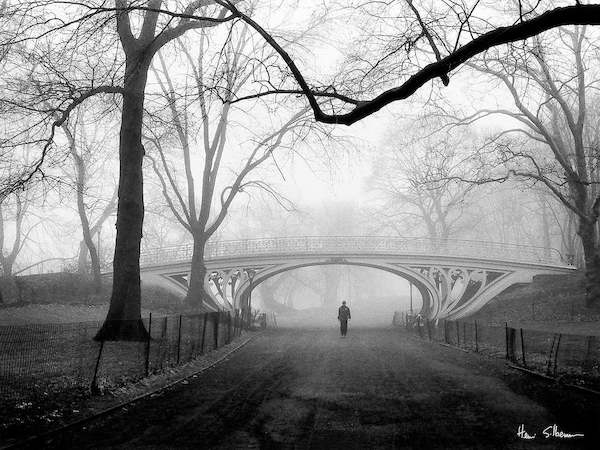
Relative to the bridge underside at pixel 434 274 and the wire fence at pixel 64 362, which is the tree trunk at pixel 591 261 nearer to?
the bridge underside at pixel 434 274

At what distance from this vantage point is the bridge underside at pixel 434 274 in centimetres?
3192

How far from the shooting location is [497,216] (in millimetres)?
50781

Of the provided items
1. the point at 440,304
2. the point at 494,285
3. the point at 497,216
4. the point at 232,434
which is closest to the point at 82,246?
the point at 440,304

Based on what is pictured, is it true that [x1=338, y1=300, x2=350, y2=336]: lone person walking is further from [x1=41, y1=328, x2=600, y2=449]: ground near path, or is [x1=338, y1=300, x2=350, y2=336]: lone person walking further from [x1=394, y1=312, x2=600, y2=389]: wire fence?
[x1=41, y1=328, x2=600, y2=449]: ground near path

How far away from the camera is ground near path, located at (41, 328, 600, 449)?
566cm

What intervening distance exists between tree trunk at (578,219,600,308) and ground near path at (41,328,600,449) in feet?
41.1

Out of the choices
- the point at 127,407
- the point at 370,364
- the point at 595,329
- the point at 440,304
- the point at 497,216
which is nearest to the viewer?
the point at 127,407

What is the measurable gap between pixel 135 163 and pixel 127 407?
7.94 m

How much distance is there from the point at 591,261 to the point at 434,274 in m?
11.9

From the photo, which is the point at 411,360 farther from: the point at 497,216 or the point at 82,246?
the point at 497,216

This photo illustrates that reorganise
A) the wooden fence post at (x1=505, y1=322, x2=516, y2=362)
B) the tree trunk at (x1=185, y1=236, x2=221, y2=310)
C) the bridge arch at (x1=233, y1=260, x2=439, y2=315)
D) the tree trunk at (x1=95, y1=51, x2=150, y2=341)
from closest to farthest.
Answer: the wooden fence post at (x1=505, y1=322, x2=516, y2=362) → the tree trunk at (x1=95, y1=51, x2=150, y2=341) → the tree trunk at (x1=185, y1=236, x2=221, y2=310) → the bridge arch at (x1=233, y1=260, x2=439, y2=315)

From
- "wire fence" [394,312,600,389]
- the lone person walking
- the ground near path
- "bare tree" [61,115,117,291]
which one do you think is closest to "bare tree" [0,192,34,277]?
"bare tree" [61,115,117,291]

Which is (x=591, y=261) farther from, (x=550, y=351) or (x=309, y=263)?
(x=309, y=263)
